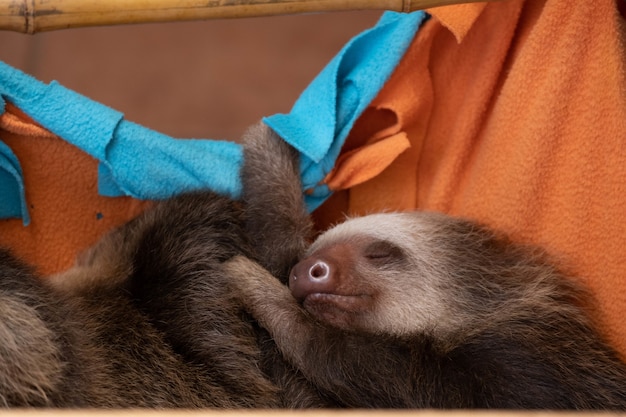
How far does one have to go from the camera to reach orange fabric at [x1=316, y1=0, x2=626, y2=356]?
5.04ft

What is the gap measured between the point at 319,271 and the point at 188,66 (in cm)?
184

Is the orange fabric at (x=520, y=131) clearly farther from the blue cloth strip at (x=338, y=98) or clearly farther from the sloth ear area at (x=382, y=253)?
the sloth ear area at (x=382, y=253)

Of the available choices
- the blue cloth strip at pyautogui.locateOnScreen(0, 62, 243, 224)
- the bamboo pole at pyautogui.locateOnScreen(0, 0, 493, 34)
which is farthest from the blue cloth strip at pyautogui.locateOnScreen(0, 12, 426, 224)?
the bamboo pole at pyautogui.locateOnScreen(0, 0, 493, 34)

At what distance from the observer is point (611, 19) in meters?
1.51

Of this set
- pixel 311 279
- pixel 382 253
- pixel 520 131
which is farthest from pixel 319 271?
pixel 520 131

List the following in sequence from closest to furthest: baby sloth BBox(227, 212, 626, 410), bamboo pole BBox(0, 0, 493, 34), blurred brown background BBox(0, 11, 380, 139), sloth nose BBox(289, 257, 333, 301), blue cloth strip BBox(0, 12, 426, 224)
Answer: bamboo pole BBox(0, 0, 493, 34), baby sloth BBox(227, 212, 626, 410), sloth nose BBox(289, 257, 333, 301), blue cloth strip BBox(0, 12, 426, 224), blurred brown background BBox(0, 11, 380, 139)

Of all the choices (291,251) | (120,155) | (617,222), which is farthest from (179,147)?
(617,222)

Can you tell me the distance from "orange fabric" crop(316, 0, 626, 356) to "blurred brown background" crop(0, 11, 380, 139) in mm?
1298

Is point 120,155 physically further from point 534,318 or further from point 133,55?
point 133,55

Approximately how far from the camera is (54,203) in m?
1.66

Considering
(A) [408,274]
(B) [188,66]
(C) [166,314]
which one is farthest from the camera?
(B) [188,66]

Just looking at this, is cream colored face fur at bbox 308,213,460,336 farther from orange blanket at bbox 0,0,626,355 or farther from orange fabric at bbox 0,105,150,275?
orange fabric at bbox 0,105,150,275

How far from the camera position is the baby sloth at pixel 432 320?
4.42ft

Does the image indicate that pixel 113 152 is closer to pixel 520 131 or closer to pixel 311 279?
pixel 311 279
